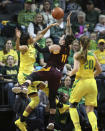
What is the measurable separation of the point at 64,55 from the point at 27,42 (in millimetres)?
1141

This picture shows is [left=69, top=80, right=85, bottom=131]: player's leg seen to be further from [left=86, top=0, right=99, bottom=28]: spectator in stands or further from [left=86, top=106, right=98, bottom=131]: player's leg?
[left=86, top=0, right=99, bottom=28]: spectator in stands

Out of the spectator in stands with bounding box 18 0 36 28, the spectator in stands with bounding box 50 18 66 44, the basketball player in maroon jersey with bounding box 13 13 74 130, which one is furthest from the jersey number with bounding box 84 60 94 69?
the spectator in stands with bounding box 18 0 36 28

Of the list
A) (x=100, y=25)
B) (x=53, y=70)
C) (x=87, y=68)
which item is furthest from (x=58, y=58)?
(x=100, y=25)

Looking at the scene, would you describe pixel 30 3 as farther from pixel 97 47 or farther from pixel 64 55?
pixel 64 55

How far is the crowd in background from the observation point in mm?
10422

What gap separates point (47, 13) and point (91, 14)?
180cm

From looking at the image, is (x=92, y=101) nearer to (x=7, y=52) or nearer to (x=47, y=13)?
(x=7, y=52)

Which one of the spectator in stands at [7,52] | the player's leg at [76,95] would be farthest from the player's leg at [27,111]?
the spectator in stands at [7,52]

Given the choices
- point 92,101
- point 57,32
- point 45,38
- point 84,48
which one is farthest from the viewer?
point 57,32

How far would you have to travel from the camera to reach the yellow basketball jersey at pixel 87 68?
8.48 m

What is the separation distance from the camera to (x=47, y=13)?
13.4 m

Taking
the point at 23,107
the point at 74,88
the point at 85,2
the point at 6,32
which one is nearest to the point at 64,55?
the point at 74,88

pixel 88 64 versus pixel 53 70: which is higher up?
pixel 88 64

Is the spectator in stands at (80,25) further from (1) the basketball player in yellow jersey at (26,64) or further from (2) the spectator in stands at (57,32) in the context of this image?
(1) the basketball player in yellow jersey at (26,64)
